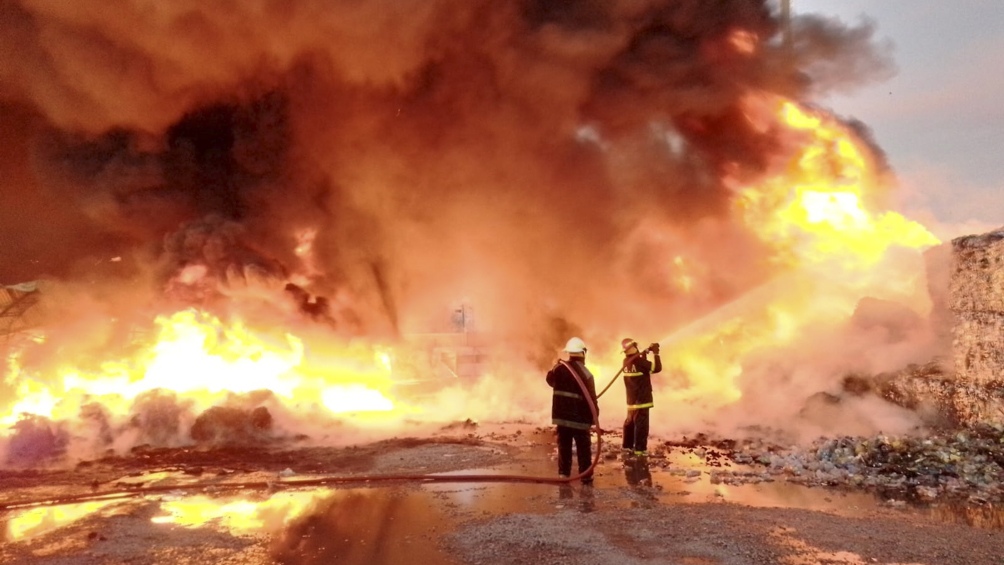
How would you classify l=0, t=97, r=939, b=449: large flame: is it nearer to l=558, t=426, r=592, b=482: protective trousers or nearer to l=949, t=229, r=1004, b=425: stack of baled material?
l=949, t=229, r=1004, b=425: stack of baled material

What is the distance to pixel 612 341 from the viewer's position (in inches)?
718

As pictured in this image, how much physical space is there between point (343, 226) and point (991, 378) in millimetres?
15089

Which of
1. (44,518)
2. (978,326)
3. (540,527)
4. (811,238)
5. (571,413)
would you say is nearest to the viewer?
(540,527)

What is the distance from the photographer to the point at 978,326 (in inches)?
382

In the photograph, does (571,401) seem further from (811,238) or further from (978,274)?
(811,238)

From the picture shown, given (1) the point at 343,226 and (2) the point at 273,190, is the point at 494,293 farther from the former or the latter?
(2) the point at 273,190

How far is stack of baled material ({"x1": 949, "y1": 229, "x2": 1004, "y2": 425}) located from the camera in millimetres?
9141

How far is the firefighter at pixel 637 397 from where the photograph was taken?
9.71 meters

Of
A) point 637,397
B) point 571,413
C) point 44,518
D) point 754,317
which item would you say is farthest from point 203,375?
point 754,317

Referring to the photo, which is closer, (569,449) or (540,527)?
(540,527)

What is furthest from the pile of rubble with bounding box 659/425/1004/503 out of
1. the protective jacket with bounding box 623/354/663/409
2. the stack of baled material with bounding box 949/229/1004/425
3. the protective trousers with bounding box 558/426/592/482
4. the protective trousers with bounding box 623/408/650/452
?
the protective trousers with bounding box 558/426/592/482

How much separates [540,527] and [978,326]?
8.07 metres

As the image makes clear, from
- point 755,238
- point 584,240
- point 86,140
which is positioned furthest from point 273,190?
point 755,238

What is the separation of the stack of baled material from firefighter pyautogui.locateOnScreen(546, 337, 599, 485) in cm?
575
